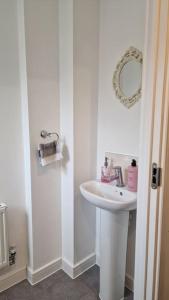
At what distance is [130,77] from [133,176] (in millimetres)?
702

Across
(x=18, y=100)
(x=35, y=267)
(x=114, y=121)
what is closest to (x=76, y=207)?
(x=35, y=267)

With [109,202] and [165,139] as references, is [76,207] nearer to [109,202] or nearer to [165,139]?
[109,202]

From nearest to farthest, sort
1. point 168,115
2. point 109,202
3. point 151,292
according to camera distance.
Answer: point 168,115 → point 151,292 → point 109,202

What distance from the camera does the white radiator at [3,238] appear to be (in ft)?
5.19

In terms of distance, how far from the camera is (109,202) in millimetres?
1363

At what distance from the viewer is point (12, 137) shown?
→ 164 centimetres

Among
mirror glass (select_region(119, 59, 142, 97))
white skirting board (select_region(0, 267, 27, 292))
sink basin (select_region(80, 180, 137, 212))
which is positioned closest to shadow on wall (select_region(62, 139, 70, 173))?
sink basin (select_region(80, 180, 137, 212))

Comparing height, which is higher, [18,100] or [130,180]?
[18,100]

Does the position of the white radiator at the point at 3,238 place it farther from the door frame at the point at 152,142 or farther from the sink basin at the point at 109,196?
the door frame at the point at 152,142

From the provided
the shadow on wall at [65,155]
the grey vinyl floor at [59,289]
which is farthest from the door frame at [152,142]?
the shadow on wall at [65,155]

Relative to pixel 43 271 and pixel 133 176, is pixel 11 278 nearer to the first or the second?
pixel 43 271

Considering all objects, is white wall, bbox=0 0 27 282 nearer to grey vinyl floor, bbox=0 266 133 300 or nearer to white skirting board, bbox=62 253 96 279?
grey vinyl floor, bbox=0 266 133 300

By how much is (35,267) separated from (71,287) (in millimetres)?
332

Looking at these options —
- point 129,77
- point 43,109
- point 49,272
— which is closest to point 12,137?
point 43,109
